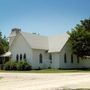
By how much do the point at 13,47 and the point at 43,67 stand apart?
7.38 m

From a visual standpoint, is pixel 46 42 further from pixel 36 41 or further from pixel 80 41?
pixel 80 41

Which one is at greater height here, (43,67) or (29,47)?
(29,47)

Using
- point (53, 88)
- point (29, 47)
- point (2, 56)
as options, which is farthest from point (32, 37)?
point (53, 88)

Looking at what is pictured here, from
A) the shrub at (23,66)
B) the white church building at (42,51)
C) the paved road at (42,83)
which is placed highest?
the white church building at (42,51)

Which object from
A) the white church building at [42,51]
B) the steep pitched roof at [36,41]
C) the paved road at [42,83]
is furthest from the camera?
the steep pitched roof at [36,41]

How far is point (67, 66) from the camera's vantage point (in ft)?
181

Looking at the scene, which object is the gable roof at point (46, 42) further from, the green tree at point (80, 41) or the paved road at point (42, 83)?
the paved road at point (42, 83)

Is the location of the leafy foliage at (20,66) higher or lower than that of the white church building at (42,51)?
lower

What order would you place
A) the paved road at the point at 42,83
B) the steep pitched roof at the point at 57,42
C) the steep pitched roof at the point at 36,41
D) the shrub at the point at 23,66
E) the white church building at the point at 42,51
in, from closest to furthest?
the paved road at the point at 42,83 → the shrub at the point at 23,66 → the white church building at the point at 42,51 → the steep pitched roof at the point at 36,41 → the steep pitched roof at the point at 57,42

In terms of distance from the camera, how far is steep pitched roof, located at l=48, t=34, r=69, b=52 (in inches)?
2090

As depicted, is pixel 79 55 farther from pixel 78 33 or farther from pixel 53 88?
pixel 53 88

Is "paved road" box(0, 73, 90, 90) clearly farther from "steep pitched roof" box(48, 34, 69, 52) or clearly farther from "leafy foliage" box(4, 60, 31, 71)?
"steep pitched roof" box(48, 34, 69, 52)

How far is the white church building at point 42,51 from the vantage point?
5259cm

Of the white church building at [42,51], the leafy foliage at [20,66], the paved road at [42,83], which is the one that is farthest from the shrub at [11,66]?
the paved road at [42,83]
